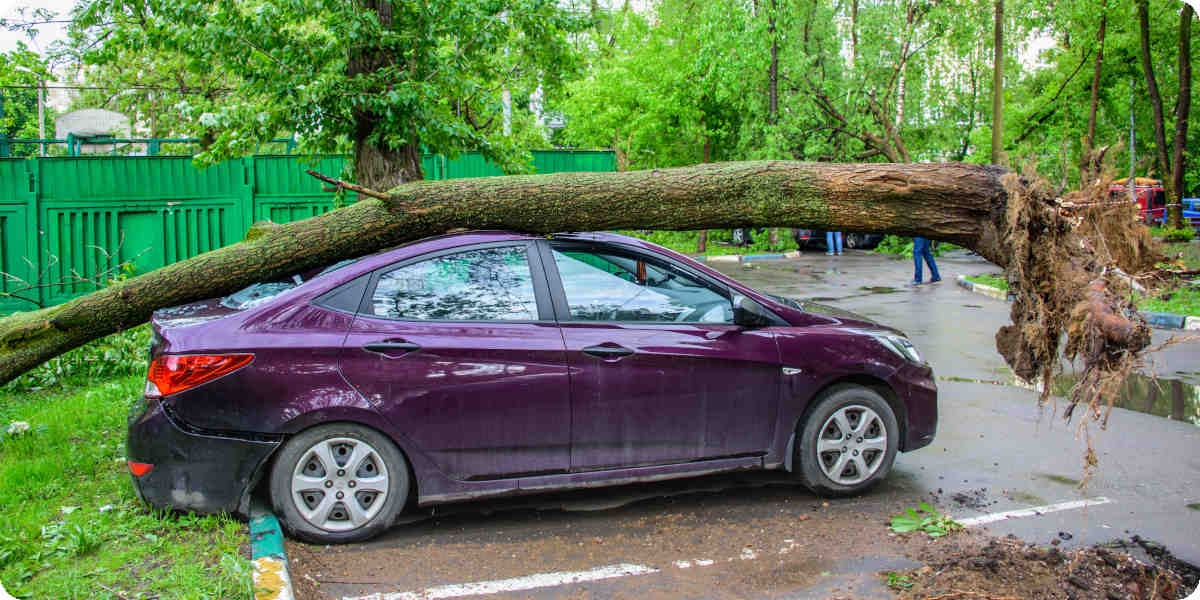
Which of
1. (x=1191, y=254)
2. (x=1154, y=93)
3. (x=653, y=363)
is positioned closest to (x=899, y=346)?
(x=653, y=363)

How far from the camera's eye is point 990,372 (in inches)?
358

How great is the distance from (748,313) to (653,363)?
0.64 meters

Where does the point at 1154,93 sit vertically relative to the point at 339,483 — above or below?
above

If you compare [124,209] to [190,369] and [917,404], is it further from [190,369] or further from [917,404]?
[917,404]

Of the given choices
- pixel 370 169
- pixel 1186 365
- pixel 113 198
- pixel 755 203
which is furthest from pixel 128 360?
pixel 1186 365

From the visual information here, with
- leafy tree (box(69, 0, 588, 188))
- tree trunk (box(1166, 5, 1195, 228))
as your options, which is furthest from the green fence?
tree trunk (box(1166, 5, 1195, 228))

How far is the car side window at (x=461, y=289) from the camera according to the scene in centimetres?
469

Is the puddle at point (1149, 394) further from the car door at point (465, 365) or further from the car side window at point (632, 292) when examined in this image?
the car door at point (465, 365)

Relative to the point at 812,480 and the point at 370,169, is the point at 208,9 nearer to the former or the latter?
the point at 370,169

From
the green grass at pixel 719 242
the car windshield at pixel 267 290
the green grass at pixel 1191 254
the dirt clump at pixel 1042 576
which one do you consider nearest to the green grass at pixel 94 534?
the car windshield at pixel 267 290

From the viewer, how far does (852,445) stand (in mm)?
5207

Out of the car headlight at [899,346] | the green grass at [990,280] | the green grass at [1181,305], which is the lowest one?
the green grass at [1181,305]

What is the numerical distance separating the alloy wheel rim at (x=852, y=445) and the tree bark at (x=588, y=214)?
1.13 m

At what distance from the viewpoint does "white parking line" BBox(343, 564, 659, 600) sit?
13.0 ft
